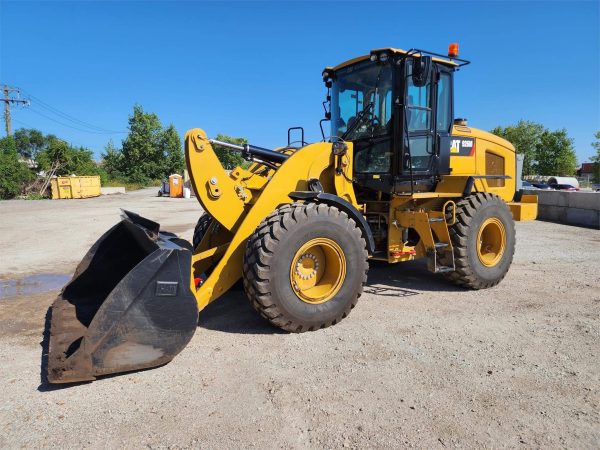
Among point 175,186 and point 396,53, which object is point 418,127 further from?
point 175,186

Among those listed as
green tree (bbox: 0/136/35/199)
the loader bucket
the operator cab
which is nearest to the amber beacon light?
the operator cab

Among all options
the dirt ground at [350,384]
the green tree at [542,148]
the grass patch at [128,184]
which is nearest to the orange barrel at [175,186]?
the grass patch at [128,184]

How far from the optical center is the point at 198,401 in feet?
9.29

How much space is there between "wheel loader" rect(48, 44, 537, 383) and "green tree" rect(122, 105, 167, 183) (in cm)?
4778

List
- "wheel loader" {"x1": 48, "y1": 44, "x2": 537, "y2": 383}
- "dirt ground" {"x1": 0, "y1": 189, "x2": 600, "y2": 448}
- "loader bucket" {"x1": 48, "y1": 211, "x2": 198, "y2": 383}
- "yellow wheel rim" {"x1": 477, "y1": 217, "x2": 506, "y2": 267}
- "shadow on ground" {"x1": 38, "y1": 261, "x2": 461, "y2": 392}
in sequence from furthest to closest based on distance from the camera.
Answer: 1. "yellow wheel rim" {"x1": 477, "y1": 217, "x2": 506, "y2": 267}
2. "shadow on ground" {"x1": 38, "y1": 261, "x2": 461, "y2": 392}
3. "wheel loader" {"x1": 48, "y1": 44, "x2": 537, "y2": 383}
4. "loader bucket" {"x1": 48, "y1": 211, "x2": 198, "y2": 383}
5. "dirt ground" {"x1": 0, "y1": 189, "x2": 600, "y2": 448}

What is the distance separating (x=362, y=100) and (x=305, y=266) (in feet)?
7.87

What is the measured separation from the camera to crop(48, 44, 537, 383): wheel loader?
3156 millimetres

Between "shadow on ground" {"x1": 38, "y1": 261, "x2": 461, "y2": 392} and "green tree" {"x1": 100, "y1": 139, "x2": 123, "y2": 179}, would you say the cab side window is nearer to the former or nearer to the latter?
"shadow on ground" {"x1": 38, "y1": 261, "x2": 461, "y2": 392}

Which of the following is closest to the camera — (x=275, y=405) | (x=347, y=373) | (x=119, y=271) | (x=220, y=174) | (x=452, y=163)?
(x=275, y=405)

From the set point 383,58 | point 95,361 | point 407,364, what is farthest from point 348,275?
point 383,58

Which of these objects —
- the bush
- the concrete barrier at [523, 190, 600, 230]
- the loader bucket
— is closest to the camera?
the loader bucket

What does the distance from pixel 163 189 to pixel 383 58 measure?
28784 millimetres

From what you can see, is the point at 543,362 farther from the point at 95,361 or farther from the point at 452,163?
the point at 95,361

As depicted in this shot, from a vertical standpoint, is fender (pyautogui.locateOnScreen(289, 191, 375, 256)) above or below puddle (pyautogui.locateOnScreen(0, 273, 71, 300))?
above
